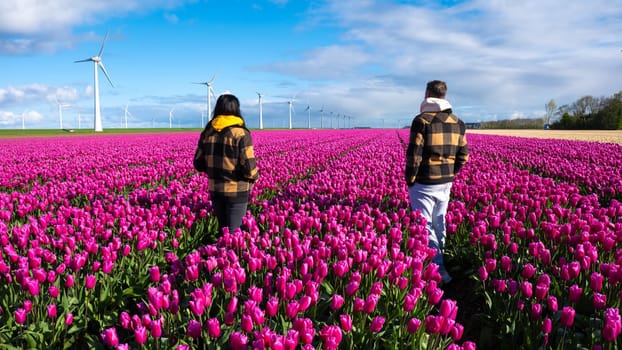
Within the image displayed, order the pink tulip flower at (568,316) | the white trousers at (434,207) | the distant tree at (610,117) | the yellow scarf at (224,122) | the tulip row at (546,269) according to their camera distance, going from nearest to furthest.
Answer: the pink tulip flower at (568,316)
the tulip row at (546,269)
the yellow scarf at (224,122)
the white trousers at (434,207)
the distant tree at (610,117)

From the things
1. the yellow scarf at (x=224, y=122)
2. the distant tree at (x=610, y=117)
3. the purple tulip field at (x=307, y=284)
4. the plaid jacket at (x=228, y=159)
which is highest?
the distant tree at (x=610, y=117)

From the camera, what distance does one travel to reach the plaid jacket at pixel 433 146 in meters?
5.33

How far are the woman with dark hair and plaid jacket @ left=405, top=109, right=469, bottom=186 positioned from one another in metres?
2.00

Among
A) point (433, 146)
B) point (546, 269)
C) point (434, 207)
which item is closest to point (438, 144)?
point (433, 146)

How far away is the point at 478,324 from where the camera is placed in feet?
14.5

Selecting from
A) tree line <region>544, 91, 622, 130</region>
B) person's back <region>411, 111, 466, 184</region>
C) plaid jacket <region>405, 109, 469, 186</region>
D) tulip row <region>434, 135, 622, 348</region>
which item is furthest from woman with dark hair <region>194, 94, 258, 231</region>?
tree line <region>544, 91, 622, 130</region>

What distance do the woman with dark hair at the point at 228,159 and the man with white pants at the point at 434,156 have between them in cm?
204

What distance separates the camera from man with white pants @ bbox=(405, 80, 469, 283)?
533 centimetres

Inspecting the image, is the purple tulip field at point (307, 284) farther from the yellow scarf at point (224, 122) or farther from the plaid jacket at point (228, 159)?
the yellow scarf at point (224, 122)

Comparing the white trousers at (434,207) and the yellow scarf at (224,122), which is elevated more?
the yellow scarf at (224,122)

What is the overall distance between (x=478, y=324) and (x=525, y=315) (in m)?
0.92

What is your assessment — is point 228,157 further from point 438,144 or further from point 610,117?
point 610,117

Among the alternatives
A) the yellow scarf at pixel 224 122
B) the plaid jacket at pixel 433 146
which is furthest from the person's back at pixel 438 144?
the yellow scarf at pixel 224 122

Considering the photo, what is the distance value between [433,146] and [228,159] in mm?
2571
